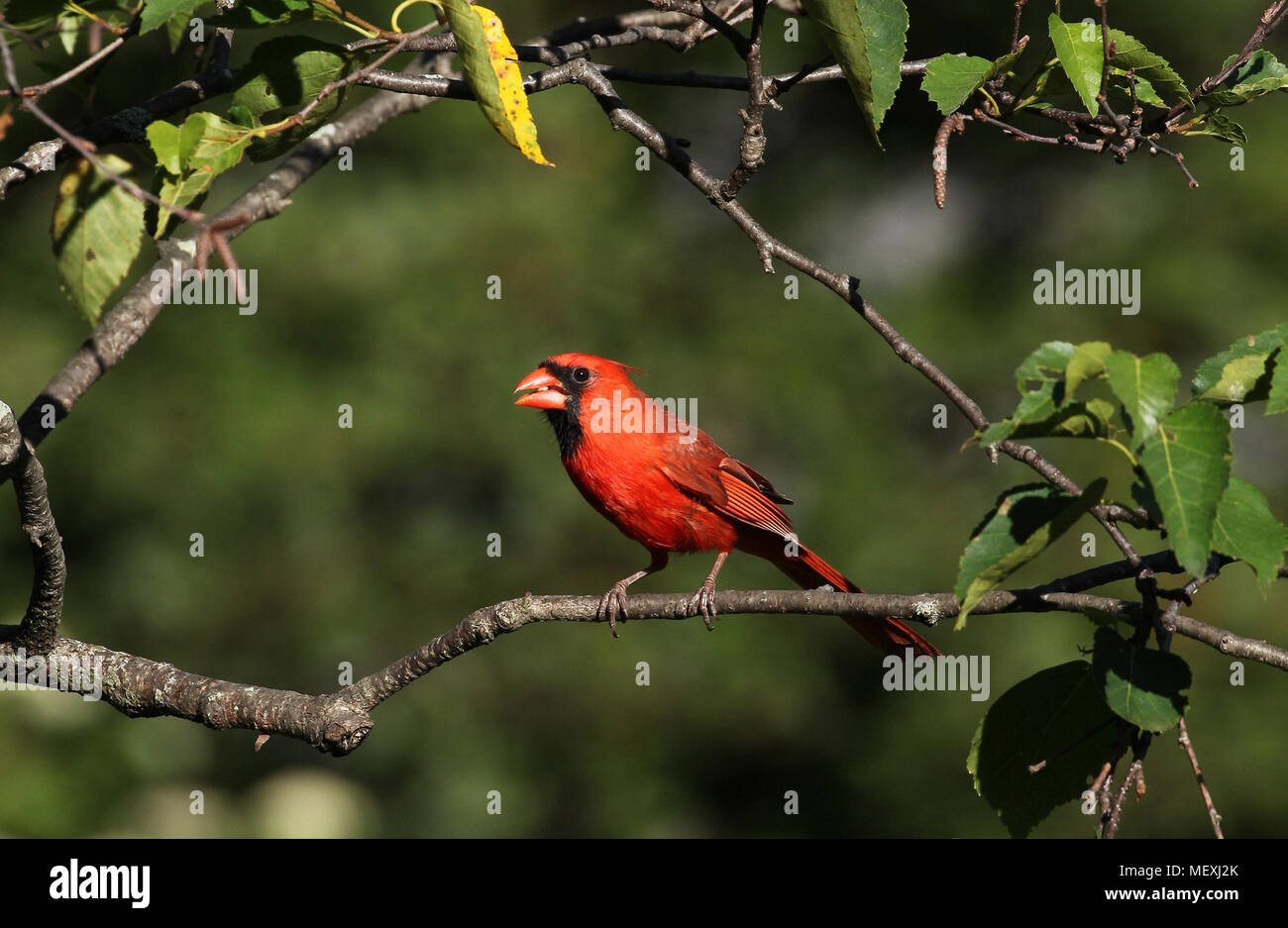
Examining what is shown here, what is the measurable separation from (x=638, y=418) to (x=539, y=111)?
2.99m

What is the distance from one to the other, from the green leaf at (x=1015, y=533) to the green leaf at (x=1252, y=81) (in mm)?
922

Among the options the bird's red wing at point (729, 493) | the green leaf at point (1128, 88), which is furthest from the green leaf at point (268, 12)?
the bird's red wing at point (729, 493)

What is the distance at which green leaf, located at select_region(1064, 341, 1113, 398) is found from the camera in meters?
1.63

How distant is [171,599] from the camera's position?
634cm

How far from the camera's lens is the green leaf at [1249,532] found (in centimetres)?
162

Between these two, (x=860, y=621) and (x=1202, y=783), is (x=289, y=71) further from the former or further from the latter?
(x=860, y=621)

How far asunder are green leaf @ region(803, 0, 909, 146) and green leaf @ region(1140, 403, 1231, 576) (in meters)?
0.64

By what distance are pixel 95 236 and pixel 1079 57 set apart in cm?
169

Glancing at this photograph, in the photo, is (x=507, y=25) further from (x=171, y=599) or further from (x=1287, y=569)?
(x=1287, y=569)

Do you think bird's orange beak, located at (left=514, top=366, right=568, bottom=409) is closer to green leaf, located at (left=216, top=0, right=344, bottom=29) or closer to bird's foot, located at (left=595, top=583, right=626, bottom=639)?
bird's foot, located at (left=595, top=583, right=626, bottom=639)

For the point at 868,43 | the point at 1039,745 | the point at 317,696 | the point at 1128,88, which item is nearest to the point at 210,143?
the point at 868,43

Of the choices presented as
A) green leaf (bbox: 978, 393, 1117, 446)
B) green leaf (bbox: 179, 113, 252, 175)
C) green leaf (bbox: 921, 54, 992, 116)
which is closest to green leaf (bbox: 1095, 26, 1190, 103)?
green leaf (bbox: 921, 54, 992, 116)

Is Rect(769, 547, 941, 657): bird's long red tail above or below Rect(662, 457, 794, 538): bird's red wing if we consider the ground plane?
below

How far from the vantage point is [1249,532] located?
1663 mm
